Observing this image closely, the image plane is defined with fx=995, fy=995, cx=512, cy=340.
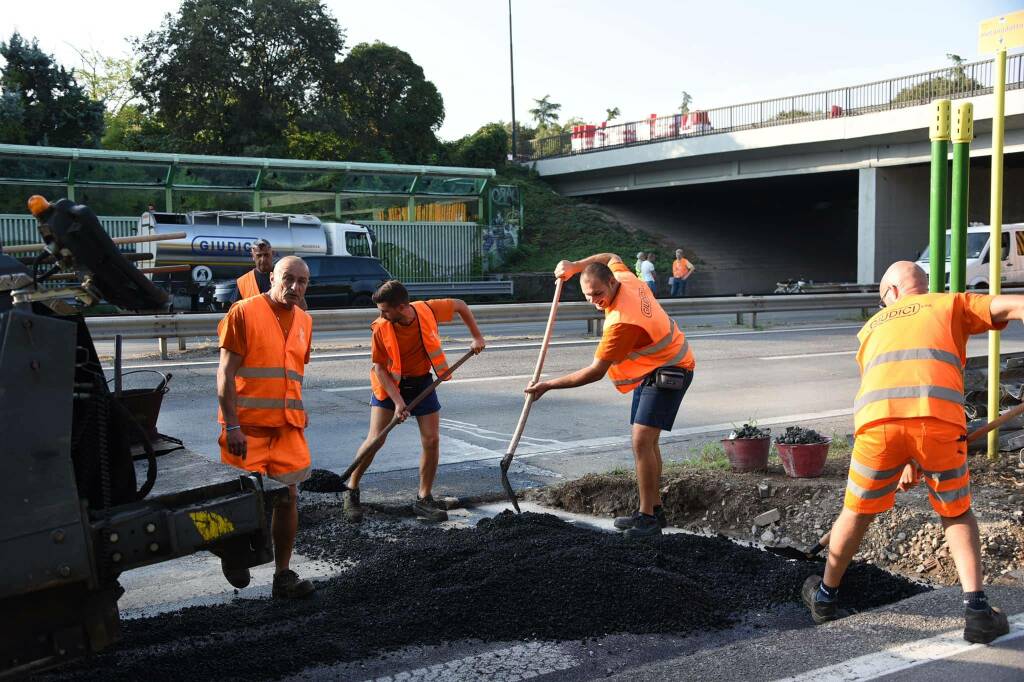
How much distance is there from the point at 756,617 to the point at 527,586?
104cm

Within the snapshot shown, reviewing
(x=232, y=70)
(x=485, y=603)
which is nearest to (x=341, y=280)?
(x=485, y=603)

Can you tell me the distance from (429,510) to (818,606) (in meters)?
2.82

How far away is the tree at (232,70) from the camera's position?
4316 cm

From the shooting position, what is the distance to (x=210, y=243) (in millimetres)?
26266

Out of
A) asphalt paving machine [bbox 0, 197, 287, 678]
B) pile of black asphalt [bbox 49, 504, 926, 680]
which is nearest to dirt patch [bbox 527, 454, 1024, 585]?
pile of black asphalt [bbox 49, 504, 926, 680]

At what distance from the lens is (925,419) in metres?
3.97

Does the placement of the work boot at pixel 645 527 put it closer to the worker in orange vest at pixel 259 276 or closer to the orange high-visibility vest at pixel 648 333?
the orange high-visibility vest at pixel 648 333

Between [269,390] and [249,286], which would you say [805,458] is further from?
[249,286]

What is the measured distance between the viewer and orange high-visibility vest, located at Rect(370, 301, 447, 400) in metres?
6.74

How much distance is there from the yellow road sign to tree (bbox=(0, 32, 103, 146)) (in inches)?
1375

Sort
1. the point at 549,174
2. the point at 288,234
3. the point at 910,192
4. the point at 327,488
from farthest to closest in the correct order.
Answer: the point at 549,174
the point at 910,192
the point at 288,234
the point at 327,488

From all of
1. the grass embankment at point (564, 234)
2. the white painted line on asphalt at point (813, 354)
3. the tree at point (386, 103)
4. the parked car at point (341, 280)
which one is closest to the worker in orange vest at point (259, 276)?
the white painted line on asphalt at point (813, 354)

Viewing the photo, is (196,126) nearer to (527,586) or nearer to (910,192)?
(910,192)

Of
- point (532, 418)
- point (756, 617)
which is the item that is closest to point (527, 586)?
point (756, 617)
